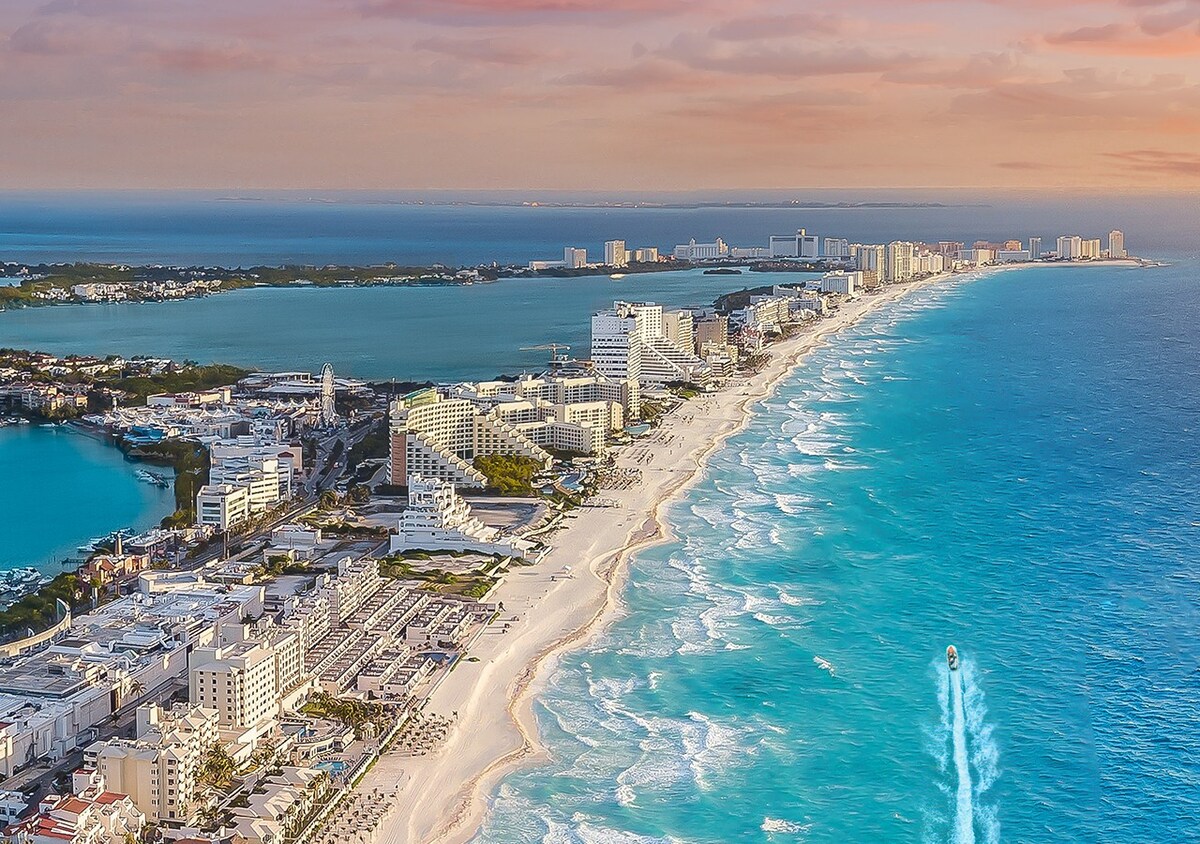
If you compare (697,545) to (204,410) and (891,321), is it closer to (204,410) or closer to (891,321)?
(204,410)

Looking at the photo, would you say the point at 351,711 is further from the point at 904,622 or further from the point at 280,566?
the point at 904,622

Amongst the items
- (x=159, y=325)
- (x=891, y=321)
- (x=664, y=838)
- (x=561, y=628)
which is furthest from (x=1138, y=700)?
(x=159, y=325)

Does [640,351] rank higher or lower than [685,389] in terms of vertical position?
higher

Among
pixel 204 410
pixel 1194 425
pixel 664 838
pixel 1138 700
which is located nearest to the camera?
pixel 664 838

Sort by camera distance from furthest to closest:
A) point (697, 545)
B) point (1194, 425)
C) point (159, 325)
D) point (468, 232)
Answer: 1. point (468, 232)
2. point (159, 325)
3. point (1194, 425)
4. point (697, 545)

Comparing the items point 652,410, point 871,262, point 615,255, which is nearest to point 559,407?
point 652,410

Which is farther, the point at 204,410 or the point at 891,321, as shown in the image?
the point at 891,321

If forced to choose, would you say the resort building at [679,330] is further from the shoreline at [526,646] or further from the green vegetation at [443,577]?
the green vegetation at [443,577]
